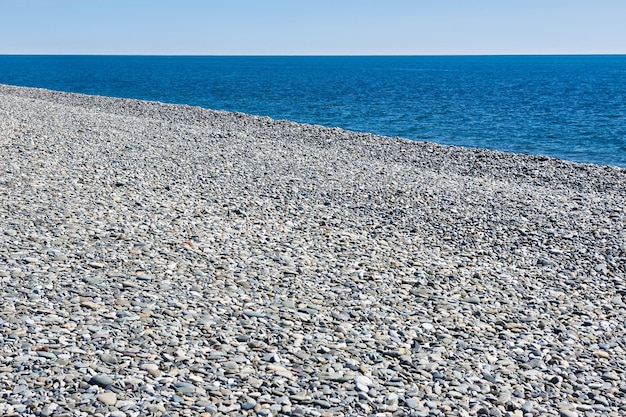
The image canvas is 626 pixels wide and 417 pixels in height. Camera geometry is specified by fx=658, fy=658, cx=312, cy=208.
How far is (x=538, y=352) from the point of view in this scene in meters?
7.87

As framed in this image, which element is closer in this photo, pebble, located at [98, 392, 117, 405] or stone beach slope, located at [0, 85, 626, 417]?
pebble, located at [98, 392, 117, 405]

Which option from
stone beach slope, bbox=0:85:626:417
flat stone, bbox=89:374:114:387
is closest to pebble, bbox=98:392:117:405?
stone beach slope, bbox=0:85:626:417

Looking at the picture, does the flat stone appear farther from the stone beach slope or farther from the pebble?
the pebble

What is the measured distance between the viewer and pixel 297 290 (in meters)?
9.33

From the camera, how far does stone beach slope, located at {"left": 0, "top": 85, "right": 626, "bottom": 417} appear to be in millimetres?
6594

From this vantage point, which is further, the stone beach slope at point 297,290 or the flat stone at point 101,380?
the stone beach slope at point 297,290

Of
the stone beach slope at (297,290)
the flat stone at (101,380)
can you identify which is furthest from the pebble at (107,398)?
the flat stone at (101,380)

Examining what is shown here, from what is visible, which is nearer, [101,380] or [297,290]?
[101,380]

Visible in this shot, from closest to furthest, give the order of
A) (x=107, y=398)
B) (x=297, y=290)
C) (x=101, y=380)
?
(x=107, y=398) < (x=101, y=380) < (x=297, y=290)

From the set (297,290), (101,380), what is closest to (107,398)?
(101,380)

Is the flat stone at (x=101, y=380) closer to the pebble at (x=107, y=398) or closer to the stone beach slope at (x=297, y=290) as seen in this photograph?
the stone beach slope at (x=297, y=290)

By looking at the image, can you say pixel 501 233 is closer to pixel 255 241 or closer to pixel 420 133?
pixel 255 241

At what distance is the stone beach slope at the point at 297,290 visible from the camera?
6.59 m

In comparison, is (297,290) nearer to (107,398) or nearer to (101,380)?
(101,380)
